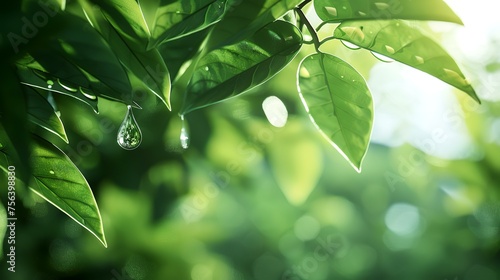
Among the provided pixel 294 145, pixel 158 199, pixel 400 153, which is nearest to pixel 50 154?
pixel 294 145

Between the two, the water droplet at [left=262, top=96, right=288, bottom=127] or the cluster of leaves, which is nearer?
the cluster of leaves

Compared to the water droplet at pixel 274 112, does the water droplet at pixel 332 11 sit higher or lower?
higher

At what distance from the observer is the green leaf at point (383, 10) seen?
0.88 ft

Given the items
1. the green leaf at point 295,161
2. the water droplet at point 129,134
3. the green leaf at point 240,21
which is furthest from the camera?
the green leaf at point 295,161

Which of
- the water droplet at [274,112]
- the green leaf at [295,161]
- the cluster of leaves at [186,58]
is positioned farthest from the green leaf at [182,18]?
the green leaf at [295,161]

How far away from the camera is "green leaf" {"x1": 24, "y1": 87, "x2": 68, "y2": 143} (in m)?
0.35

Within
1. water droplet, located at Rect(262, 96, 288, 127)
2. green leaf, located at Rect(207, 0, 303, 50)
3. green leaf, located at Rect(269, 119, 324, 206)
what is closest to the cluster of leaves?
green leaf, located at Rect(207, 0, 303, 50)

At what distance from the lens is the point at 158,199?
2.81ft

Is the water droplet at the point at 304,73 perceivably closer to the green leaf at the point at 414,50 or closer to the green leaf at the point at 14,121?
the green leaf at the point at 414,50

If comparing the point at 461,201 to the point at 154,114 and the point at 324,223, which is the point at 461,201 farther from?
the point at 154,114

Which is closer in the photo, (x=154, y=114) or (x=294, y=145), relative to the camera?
(x=294, y=145)

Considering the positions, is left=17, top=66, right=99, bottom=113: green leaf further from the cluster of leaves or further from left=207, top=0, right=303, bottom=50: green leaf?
left=207, top=0, right=303, bottom=50: green leaf

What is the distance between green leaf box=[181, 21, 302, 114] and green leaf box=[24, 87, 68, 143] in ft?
0.35

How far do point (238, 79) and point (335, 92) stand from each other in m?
0.05
